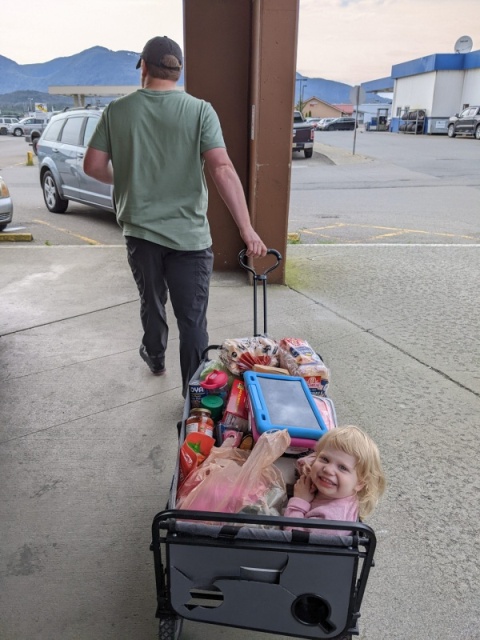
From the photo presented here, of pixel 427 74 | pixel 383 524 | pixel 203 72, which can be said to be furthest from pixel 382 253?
pixel 427 74

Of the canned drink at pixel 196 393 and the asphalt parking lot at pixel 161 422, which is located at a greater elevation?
the canned drink at pixel 196 393

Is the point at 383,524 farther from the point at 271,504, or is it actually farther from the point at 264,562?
the point at 264,562

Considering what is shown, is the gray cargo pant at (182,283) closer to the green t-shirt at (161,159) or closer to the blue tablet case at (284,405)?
the green t-shirt at (161,159)

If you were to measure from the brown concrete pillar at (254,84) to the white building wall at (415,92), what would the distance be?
45423 millimetres

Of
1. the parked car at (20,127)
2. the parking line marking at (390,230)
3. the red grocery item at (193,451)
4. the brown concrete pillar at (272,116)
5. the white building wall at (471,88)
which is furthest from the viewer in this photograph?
the parked car at (20,127)

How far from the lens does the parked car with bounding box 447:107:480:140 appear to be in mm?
32688

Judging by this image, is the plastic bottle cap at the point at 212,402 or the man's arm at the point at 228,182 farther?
the man's arm at the point at 228,182

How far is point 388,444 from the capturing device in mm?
2975

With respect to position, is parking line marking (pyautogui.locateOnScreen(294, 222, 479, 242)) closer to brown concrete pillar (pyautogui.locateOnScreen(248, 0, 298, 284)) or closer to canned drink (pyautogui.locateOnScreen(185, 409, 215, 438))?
brown concrete pillar (pyautogui.locateOnScreen(248, 0, 298, 284))

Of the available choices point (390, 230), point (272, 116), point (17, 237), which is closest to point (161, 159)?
point (272, 116)

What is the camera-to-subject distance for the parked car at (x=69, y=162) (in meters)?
9.02

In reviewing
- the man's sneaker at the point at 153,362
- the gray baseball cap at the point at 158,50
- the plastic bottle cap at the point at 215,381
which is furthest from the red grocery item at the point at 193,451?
the gray baseball cap at the point at 158,50

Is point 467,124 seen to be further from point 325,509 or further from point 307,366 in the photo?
point 325,509

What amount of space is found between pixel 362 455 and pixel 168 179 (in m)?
1.74
